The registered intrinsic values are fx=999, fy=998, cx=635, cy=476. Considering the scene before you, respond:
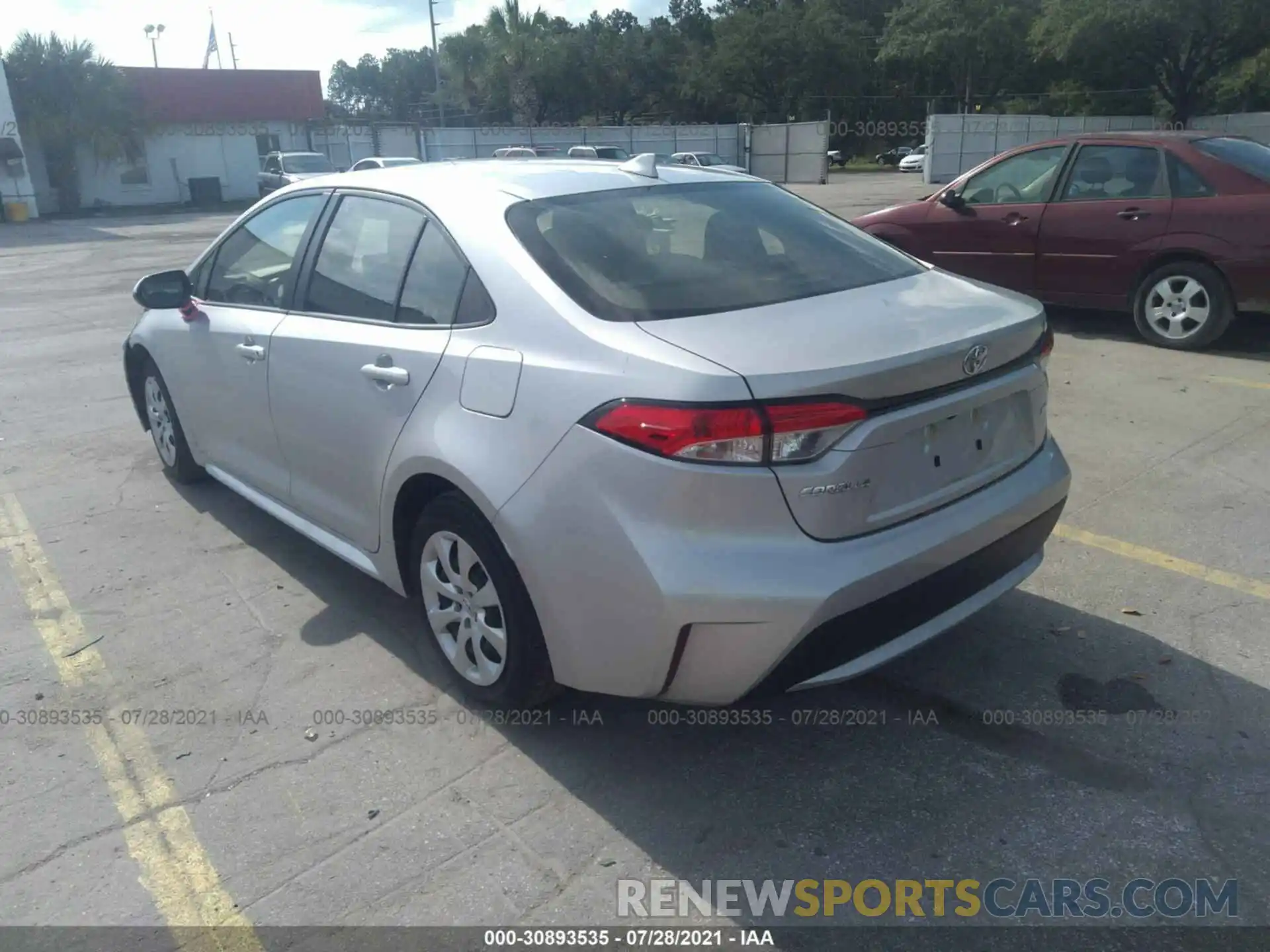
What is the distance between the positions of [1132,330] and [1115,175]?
1376 millimetres

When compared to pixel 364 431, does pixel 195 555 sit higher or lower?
lower

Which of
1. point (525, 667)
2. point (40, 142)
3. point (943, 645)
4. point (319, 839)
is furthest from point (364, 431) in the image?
point (40, 142)

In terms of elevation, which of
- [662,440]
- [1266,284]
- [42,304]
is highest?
[662,440]

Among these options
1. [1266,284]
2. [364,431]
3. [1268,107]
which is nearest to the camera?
[364,431]

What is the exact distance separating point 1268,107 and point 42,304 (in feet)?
182

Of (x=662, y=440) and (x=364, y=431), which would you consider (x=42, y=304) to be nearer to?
(x=364, y=431)

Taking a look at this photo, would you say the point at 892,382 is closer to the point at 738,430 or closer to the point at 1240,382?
the point at 738,430

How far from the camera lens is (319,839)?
9.04 feet

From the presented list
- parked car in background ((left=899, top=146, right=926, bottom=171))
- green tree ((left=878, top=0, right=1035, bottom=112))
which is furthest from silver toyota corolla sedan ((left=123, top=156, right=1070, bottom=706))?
green tree ((left=878, top=0, right=1035, bottom=112))

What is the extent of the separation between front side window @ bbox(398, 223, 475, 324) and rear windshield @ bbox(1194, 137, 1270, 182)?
6.48m

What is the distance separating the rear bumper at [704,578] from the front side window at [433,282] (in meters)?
0.80

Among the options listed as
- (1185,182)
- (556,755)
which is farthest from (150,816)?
(1185,182)

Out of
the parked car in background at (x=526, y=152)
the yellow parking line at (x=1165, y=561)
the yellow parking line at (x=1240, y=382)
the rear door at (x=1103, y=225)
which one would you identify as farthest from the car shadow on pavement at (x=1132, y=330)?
the parked car in background at (x=526, y=152)

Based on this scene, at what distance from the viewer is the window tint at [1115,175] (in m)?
7.53
